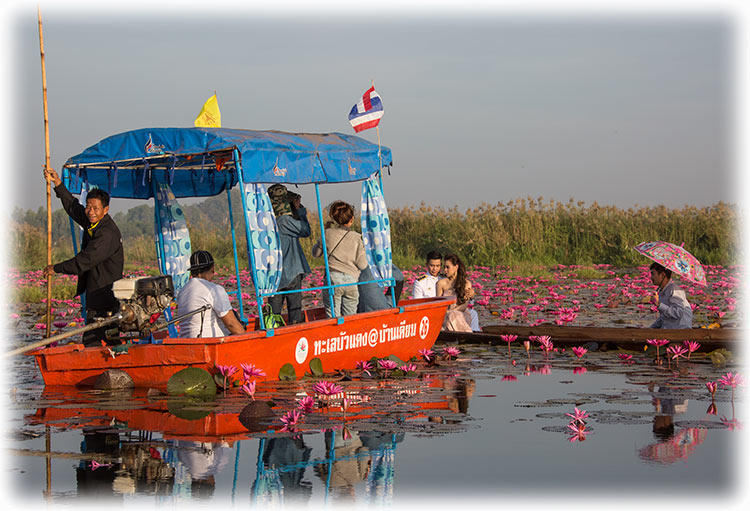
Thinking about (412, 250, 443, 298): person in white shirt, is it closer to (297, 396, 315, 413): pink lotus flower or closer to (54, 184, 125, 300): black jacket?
(54, 184, 125, 300): black jacket

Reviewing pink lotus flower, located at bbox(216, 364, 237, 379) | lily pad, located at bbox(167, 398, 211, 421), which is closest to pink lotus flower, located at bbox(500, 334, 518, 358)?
pink lotus flower, located at bbox(216, 364, 237, 379)

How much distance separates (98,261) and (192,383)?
1.75 meters

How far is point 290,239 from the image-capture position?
11.5 meters

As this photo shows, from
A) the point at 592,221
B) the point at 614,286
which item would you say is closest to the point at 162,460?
the point at 614,286

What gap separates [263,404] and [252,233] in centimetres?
244

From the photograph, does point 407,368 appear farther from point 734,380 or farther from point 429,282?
point 734,380

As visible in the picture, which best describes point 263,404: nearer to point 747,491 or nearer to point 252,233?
point 252,233

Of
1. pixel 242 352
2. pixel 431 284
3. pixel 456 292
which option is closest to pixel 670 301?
pixel 456 292

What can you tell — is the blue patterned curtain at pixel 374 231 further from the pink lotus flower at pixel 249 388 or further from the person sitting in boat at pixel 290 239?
the pink lotus flower at pixel 249 388

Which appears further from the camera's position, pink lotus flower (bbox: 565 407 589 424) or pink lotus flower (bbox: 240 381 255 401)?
pink lotus flower (bbox: 240 381 255 401)

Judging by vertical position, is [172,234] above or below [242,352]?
above

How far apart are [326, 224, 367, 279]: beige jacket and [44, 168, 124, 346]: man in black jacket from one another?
256 centimetres

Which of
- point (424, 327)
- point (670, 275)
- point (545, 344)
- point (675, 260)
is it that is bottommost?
point (545, 344)

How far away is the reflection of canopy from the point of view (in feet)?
22.0
